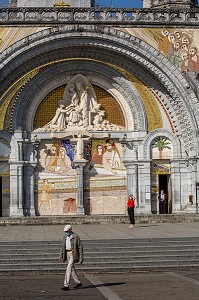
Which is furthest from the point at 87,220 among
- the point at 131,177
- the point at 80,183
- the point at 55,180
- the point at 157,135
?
the point at 157,135

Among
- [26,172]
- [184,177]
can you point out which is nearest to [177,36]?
[184,177]

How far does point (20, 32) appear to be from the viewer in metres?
34.5

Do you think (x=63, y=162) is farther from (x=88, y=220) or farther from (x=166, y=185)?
(x=166, y=185)

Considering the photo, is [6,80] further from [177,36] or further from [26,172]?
[177,36]

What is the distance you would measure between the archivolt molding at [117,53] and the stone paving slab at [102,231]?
6.21 metres

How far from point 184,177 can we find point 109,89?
5.32 meters

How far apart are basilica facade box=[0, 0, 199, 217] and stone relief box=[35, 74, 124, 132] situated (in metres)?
0.05

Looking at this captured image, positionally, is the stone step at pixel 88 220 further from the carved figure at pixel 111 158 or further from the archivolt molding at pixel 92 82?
the archivolt molding at pixel 92 82

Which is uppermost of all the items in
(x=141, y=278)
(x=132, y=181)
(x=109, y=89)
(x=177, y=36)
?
(x=177, y=36)

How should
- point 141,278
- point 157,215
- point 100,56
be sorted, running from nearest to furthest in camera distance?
1. point 141,278
2. point 157,215
3. point 100,56

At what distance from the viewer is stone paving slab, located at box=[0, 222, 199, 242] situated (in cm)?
2484

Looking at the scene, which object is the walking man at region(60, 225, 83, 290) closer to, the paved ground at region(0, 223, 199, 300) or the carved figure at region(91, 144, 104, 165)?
the paved ground at region(0, 223, 199, 300)

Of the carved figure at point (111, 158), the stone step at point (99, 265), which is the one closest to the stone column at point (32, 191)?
the carved figure at point (111, 158)

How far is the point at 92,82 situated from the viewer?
119 feet
